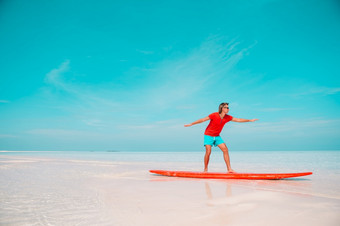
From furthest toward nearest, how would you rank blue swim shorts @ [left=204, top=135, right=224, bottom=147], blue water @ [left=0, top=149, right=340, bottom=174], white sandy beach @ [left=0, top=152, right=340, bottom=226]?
blue water @ [left=0, top=149, right=340, bottom=174] → blue swim shorts @ [left=204, top=135, right=224, bottom=147] → white sandy beach @ [left=0, top=152, right=340, bottom=226]

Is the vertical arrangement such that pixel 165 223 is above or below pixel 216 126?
below

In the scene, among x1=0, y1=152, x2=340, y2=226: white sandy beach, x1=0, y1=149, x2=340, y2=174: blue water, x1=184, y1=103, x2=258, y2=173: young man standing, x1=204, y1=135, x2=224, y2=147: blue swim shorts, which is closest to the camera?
x1=0, y1=152, x2=340, y2=226: white sandy beach

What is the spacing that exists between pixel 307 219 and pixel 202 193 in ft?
6.23

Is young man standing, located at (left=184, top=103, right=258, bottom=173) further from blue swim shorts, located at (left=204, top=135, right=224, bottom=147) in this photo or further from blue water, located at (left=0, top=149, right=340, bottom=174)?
blue water, located at (left=0, top=149, right=340, bottom=174)

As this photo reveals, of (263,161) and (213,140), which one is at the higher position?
(213,140)

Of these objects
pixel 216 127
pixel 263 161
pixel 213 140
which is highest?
pixel 216 127

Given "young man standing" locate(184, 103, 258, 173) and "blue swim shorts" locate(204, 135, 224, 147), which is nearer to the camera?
"young man standing" locate(184, 103, 258, 173)

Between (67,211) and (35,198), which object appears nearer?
(67,211)

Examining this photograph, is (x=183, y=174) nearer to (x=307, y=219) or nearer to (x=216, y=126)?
(x=216, y=126)

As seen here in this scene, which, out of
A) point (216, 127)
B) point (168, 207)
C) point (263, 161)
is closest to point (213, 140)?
point (216, 127)

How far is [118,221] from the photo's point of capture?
8.91 feet

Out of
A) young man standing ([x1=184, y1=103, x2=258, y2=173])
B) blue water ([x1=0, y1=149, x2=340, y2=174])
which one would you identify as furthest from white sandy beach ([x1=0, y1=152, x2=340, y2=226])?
blue water ([x1=0, y1=149, x2=340, y2=174])

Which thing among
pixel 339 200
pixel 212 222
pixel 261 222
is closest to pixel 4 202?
pixel 212 222

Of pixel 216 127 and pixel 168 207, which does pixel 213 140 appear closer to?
pixel 216 127
